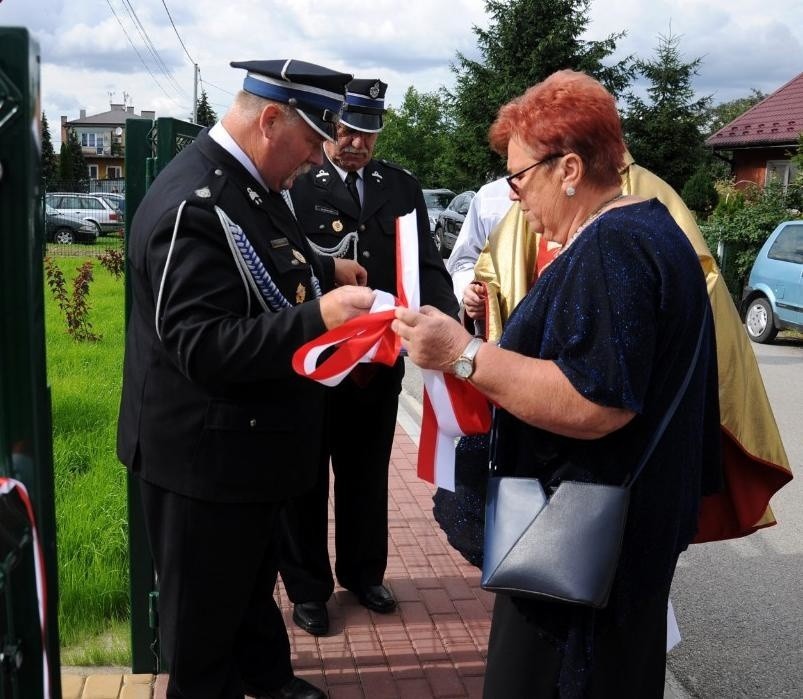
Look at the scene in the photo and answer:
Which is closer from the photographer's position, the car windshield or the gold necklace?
the gold necklace

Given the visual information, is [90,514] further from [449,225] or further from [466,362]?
[449,225]

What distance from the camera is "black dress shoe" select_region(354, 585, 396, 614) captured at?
13.1 feet

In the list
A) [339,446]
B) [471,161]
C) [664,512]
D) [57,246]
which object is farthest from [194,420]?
[471,161]

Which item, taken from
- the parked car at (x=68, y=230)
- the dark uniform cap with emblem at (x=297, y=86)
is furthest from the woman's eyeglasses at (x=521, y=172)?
the parked car at (x=68, y=230)

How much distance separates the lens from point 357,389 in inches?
152

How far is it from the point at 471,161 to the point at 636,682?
31857mm

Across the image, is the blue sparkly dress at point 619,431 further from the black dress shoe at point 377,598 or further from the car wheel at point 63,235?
the car wheel at point 63,235

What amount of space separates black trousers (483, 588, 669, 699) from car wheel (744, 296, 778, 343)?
11.0m

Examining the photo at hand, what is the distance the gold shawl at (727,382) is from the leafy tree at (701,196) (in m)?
24.7

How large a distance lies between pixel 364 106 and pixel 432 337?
195cm

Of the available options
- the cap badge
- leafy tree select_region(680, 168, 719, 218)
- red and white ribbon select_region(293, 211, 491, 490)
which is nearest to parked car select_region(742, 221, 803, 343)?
red and white ribbon select_region(293, 211, 491, 490)

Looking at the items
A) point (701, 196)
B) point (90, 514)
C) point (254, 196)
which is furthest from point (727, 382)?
point (701, 196)

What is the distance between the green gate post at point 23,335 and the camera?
4.68ft

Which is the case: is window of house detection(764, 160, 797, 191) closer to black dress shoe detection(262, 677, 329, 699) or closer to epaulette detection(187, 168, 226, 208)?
black dress shoe detection(262, 677, 329, 699)
